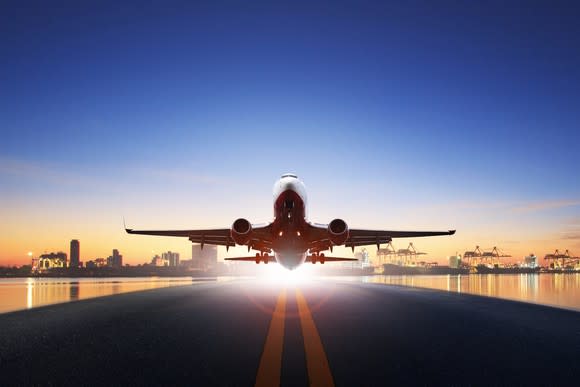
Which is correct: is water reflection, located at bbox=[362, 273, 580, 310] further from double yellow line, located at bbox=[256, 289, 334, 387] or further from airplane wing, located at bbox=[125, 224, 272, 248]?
double yellow line, located at bbox=[256, 289, 334, 387]

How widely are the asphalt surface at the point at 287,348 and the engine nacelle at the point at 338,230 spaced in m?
10.4

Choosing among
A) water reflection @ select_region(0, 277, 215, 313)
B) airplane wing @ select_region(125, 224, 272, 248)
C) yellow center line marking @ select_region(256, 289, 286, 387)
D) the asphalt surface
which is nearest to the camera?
yellow center line marking @ select_region(256, 289, 286, 387)

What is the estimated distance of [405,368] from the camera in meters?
5.80

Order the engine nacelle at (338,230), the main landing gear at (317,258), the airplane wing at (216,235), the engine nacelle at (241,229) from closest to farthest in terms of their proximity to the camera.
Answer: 1. the engine nacelle at (241,229)
2. the engine nacelle at (338,230)
3. the airplane wing at (216,235)
4. the main landing gear at (317,258)

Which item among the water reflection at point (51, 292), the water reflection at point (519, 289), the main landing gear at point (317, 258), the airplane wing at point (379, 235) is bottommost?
the water reflection at point (519, 289)

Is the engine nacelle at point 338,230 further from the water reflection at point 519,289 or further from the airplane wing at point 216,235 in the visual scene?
the water reflection at point 519,289

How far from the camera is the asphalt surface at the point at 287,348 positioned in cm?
536

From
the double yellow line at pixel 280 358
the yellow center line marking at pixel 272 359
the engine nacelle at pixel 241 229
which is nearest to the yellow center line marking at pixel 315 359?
the double yellow line at pixel 280 358

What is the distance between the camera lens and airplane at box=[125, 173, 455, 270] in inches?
883

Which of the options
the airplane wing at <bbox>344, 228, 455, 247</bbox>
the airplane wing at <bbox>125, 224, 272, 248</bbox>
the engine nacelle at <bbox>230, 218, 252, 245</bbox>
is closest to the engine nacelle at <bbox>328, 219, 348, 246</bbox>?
the engine nacelle at <bbox>230, 218, 252, 245</bbox>

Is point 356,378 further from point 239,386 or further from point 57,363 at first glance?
point 57,363

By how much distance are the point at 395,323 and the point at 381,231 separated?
20.4 m

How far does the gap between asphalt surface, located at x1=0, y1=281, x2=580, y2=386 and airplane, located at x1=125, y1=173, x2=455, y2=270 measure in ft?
34.6

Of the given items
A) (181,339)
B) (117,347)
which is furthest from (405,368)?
(117,347)
